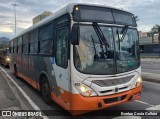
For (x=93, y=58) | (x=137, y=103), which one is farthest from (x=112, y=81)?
(x=137, y=103)

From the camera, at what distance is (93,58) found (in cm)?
554

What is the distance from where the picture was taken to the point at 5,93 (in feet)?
32.2

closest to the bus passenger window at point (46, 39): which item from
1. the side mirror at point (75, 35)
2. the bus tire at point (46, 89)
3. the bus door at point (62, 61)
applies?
the bus door at point (62, 61)

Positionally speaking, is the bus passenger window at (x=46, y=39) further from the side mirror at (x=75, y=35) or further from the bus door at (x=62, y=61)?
the side mirror at (x=75, y=35)

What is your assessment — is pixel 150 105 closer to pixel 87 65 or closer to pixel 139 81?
pixel 139 81

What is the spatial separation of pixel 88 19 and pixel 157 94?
4.74 m

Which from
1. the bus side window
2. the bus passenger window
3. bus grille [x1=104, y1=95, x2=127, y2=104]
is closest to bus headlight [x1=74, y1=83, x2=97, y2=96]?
bus grille [x1=104, y1=95, x2=127, y2=104]

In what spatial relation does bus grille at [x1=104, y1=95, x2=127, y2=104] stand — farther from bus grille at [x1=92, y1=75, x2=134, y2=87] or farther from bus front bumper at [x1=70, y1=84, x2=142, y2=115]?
bus grille at [x1=92, y1=75, x2=134, y2=87]

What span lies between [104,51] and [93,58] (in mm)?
374

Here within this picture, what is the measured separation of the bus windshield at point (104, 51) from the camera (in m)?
5.47

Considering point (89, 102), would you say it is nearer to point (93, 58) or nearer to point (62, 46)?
point (93, 58)

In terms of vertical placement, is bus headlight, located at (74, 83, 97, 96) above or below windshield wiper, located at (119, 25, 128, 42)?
below

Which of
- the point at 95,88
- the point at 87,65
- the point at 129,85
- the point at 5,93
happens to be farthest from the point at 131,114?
the point at 5,93

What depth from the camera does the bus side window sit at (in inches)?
226
